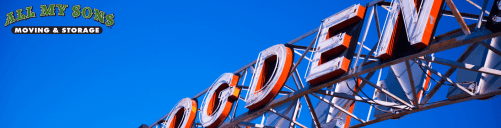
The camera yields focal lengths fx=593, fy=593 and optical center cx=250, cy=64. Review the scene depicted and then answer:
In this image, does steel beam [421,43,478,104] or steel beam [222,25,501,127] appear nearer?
steel beam [222,25,501,127]

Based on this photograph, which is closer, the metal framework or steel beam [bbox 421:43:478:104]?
the metal framework

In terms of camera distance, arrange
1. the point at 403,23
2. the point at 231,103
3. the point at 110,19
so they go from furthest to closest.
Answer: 1. the point at 110,19
2. the point at 231,103
3. the point at 403,23

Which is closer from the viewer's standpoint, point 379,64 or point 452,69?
point 379,64

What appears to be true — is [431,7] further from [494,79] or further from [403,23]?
[494,79]

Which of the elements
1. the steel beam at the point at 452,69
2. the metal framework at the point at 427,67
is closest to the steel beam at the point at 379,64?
the metal framework at the point at 427,67

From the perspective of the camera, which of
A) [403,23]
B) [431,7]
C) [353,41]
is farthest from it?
[353,41]

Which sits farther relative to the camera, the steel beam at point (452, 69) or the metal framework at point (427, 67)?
the steel beam at point (452, 69)

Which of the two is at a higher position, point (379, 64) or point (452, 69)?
point (452, 69)

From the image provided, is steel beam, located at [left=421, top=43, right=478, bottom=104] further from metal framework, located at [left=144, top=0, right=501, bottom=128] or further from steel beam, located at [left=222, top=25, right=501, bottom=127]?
steel beam, located at [left=222, top=25, right=501, bottom=127]

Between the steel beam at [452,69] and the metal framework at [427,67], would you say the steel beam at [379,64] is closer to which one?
the metal framework at [427,67]

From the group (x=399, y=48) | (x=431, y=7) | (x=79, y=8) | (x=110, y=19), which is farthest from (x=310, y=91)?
(x=79, y=8)

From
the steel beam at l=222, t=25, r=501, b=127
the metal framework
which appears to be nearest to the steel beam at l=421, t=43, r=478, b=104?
the metal framework

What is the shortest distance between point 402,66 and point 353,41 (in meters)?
3.10

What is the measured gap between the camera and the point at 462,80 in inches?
616
